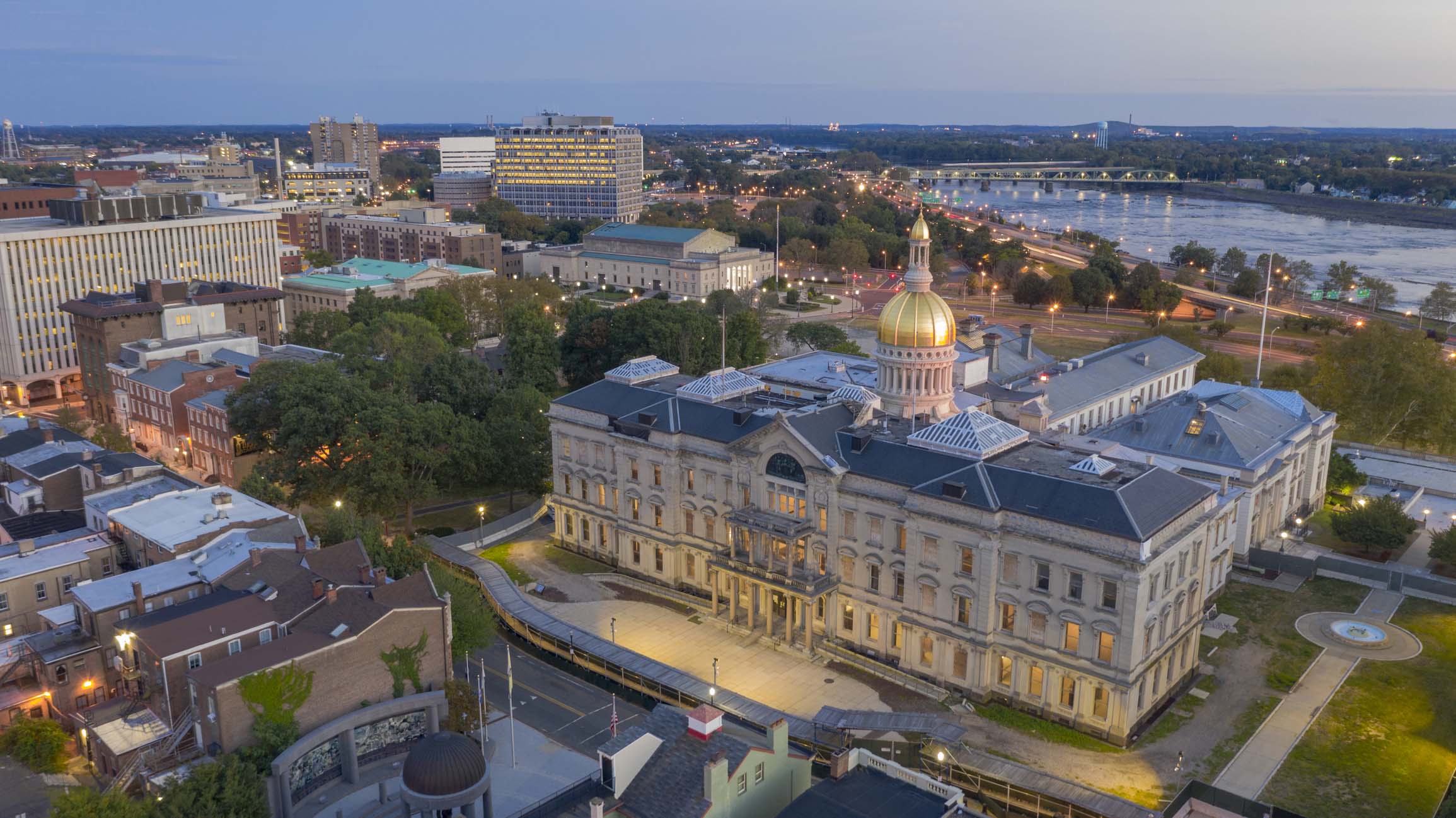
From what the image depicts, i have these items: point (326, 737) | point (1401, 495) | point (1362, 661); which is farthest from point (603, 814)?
point (1401, 495)

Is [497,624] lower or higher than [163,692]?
lower

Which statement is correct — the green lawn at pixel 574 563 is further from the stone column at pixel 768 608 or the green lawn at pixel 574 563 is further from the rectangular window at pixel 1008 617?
the rectangular window at pixel 1008 617

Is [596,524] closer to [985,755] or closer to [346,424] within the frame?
[346,424]

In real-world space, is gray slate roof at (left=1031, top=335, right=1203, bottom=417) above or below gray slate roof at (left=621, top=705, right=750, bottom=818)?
above

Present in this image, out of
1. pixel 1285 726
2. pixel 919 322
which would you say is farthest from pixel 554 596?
pixel 1285 726

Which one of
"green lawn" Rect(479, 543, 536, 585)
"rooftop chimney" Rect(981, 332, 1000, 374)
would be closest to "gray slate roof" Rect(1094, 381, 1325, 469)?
"rooftop chimney" Rect(981, 332, 1000, 374)

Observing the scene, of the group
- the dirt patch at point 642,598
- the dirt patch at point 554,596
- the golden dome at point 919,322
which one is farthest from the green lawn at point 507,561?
the golden dome at point 919,322

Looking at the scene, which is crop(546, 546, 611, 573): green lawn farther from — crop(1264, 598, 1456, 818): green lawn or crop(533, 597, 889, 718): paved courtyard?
crop(1264, 598, 1456, 818): green lawn
